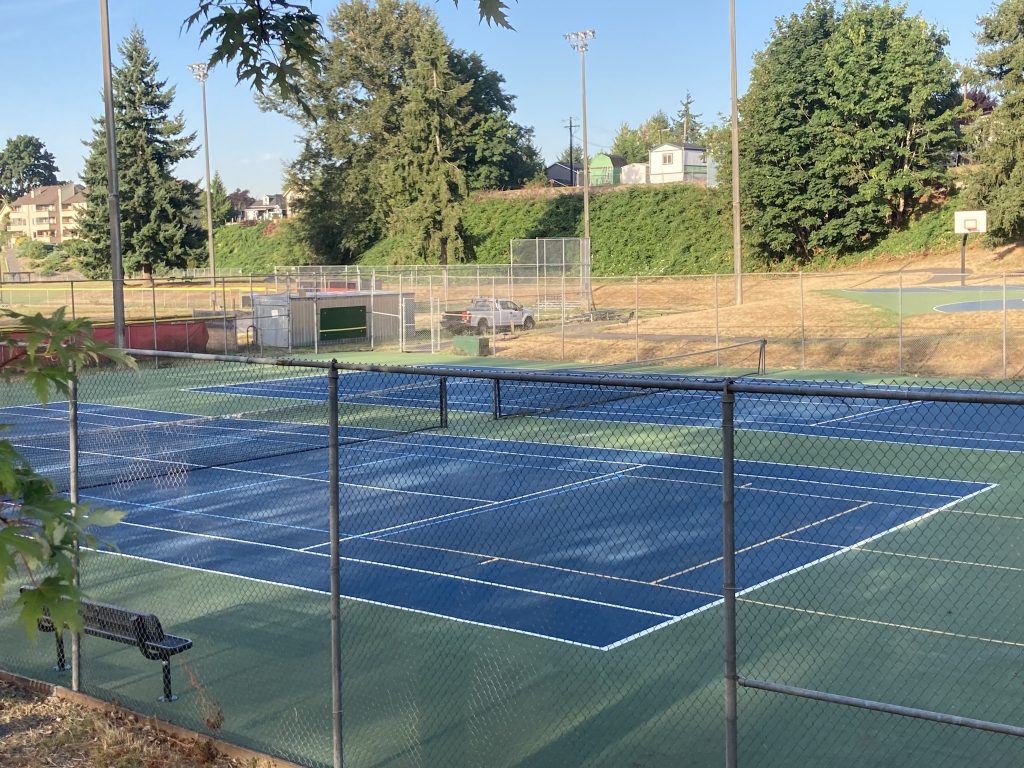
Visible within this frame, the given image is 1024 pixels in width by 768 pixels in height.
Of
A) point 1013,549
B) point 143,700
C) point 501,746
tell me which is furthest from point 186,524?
point 1013,549

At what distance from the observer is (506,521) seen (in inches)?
Result: 594

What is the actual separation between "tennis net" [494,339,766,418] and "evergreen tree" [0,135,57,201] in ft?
537

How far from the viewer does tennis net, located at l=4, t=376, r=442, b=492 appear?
1906 cm

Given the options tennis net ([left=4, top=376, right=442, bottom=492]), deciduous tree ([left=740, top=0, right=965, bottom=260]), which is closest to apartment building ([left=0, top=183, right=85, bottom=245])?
deciduous tree ([left=740, top=0, right=965, bottom=260])

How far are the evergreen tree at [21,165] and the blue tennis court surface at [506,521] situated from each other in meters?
173

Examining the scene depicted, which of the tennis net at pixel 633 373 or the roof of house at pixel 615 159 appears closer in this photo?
the tennis net at pixel 633 373

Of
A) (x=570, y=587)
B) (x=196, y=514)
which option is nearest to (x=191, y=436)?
(x=196, y=514)

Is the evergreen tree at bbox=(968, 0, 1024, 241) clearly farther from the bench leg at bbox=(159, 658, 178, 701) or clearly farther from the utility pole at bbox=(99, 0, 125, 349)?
the bench leg at bbox=(159, 658, 178, 701)

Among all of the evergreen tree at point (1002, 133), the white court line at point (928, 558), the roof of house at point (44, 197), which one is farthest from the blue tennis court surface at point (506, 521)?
the roof of house at point (44, 197)

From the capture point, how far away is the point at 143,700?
27.9ft

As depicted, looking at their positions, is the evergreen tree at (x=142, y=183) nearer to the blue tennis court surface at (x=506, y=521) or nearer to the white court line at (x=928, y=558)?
the blue tennis court surface at (x=506, y=521)

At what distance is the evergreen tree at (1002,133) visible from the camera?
54.3 metres

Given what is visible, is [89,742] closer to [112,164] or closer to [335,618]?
[335,618]

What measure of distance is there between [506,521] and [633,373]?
19017 millimetres
